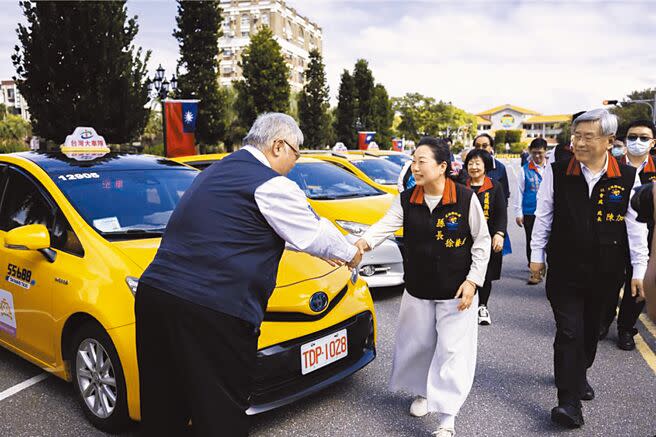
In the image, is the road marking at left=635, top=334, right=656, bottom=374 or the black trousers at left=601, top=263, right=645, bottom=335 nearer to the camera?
the road marking at left=635, top=334, right=656, bottom=374

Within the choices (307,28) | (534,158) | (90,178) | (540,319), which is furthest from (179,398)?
(307,28)

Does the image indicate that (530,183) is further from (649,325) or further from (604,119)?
(604,119)

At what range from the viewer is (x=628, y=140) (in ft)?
17.2

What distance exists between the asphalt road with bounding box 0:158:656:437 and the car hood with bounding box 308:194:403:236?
65.1 inches

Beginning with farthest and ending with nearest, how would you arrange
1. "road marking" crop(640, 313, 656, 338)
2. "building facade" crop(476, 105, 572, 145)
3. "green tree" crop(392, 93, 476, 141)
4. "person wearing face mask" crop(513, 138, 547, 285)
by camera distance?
"building facade" crop(476, 105, 572, 145), "green tree" crop(392, 93, 476, 141), "person wearing face mask" crop(513, 138, 547, 285), "road marking" crop(640, 313, 656, 338)

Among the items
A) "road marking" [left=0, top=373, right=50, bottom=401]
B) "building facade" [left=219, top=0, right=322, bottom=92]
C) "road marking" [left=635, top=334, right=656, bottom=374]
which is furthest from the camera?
"building facade" [left=219, top=0, right=322, bottom=92]

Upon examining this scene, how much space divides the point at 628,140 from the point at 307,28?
70558 millimetres

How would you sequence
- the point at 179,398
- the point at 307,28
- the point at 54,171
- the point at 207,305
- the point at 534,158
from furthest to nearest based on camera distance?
the point at 307,28
the point at 534,158
the point at 54,171
the point at 179,398
the point at 207,305

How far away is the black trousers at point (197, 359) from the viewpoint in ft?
6.95

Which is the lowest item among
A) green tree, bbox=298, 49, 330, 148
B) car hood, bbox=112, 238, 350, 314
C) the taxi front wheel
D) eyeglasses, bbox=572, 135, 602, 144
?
the taxi front wheel

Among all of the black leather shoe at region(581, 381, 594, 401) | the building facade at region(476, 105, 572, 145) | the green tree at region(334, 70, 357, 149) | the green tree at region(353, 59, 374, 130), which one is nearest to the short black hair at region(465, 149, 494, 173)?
the black leather shoe at region(581, 381, 594, 401)

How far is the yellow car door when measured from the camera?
3344 millimetres

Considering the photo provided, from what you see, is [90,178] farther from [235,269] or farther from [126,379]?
[235,269]

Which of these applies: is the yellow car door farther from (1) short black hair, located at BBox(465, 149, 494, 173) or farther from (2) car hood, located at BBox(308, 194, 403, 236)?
(1) short black hair, located at BBox(465, 149, 494, 173)
